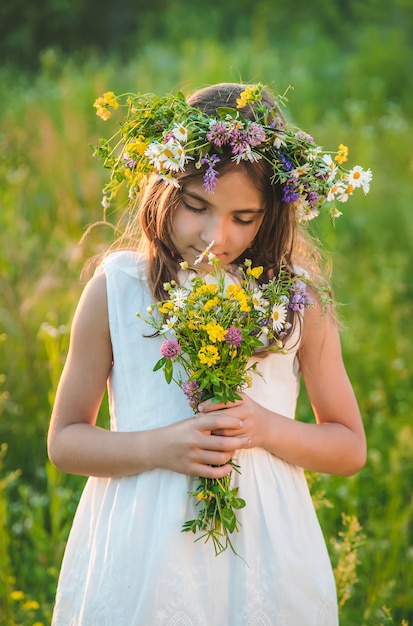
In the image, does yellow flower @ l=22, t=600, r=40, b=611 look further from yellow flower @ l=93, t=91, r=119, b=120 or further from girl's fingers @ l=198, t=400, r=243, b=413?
yellow flower @ l=93, t=91, r=119, b=120

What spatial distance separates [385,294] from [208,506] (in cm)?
312

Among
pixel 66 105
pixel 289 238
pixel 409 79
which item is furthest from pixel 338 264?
pixel 409 79

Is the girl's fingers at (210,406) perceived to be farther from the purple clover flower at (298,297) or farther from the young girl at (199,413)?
the purple clover flower at (298,297)

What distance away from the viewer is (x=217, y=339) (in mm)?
1729

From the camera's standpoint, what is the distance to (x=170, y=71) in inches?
368

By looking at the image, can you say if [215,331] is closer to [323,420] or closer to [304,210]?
[304,210]

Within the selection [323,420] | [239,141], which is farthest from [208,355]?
[323,420]

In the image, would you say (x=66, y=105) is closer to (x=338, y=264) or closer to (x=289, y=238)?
(x=338, y=264)

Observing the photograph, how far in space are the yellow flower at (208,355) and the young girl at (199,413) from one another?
125 mm

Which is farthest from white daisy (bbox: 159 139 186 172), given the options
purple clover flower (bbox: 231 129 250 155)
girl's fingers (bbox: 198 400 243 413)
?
girl's fingers (bbox: 198 400 243 413)

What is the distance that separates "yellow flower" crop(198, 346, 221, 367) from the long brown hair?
367 mm

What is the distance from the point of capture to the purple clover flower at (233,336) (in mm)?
1738

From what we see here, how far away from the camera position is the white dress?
192cm

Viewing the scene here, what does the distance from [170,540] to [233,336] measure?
1.63ft
